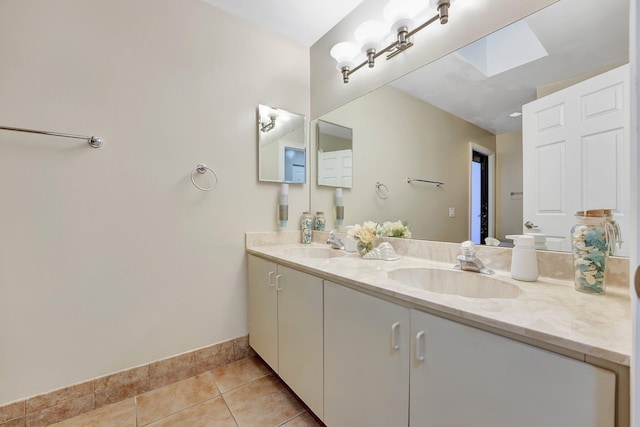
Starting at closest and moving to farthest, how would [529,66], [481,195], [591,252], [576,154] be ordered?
[591,252], [576,154], [529,66], [481,195]

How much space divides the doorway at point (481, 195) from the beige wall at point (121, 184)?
1.28m

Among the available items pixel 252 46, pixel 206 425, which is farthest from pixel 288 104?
pixel 206 425

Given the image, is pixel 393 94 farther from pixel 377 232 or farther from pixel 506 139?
pixel 377 232

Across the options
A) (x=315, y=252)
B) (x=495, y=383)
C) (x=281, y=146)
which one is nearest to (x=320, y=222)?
(x=315, y=252)

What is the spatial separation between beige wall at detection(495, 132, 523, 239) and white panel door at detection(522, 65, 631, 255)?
2cm

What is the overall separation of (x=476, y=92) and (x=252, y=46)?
4.78 feet

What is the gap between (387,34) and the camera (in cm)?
150

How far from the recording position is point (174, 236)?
155cm

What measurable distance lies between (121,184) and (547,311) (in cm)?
182

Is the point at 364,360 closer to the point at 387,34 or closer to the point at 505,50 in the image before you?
the point at 505,50

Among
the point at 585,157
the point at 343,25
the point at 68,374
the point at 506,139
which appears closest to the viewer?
the point at 585,157

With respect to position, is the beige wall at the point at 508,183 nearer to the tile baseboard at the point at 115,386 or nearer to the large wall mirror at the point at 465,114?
the large wall mirror at the point at 465,114

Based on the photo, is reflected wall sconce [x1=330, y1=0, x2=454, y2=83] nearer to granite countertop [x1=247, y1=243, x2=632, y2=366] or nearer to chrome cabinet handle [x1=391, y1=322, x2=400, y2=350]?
granite countertop [x1=247, y1=243, x2=632, y2=366]

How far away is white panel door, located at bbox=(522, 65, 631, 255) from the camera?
81 centimetres
